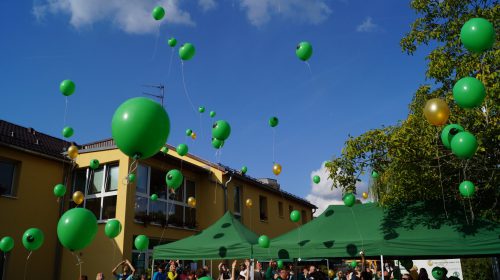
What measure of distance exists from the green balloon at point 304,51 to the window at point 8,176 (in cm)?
975

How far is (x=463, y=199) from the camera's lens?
7.86 metres

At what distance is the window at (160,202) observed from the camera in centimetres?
1348

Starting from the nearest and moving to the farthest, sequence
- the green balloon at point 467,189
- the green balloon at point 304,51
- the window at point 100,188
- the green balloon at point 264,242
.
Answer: the green balloon at point 467,189
the green balloon at point 304,51
the green balloon at point 264,242
the window at point 100,188

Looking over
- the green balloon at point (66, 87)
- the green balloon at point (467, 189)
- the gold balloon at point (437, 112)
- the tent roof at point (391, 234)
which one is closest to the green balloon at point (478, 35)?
the gold balloon at point (437, 112)

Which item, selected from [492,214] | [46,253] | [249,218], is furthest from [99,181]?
[492,214]

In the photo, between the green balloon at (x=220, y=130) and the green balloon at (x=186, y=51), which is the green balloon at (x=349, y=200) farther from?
the green balloon at (x=186, y=51)

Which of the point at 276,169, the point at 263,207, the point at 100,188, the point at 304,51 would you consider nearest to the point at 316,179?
the point at 276,169

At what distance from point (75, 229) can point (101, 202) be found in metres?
8.48

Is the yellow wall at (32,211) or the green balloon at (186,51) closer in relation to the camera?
the green balloon at (186,51)

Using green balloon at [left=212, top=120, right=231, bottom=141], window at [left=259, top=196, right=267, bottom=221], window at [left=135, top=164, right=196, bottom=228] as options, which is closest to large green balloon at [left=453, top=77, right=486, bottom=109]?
green balloon at [left=212, top=120, right=231, bottom=141]

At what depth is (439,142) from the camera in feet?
24.8

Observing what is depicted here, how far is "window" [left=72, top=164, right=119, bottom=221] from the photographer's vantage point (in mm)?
13039

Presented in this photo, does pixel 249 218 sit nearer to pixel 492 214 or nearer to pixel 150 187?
pixel 150 187

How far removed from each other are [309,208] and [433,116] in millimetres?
22697
